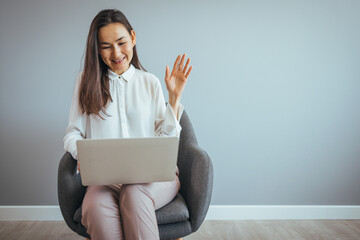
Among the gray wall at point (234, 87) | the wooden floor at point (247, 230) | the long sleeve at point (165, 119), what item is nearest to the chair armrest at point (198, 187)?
the long sleeve at point (165, 119)

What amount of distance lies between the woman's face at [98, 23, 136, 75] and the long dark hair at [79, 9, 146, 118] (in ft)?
0.07

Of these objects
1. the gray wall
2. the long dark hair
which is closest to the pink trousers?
the long dark hair

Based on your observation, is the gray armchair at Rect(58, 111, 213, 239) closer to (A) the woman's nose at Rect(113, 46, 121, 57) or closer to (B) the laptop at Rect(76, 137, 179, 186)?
(B) the laptop at Rect(76, 137, 179, 186)

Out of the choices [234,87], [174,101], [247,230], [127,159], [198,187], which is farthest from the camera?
[234,87]

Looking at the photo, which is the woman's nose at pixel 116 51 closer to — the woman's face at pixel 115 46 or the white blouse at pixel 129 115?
the woman's face at pixel 115 46

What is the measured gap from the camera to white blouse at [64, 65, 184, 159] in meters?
1.50

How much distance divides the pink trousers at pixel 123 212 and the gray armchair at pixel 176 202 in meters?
0.08

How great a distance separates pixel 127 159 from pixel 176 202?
0.37 metres

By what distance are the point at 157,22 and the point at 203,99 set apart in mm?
567

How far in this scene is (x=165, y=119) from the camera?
1505 millimetres

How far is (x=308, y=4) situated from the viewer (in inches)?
84.7

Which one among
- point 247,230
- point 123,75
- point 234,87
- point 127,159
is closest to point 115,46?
point 123,75

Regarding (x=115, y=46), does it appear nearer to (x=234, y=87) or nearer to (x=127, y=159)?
(x=127, y=159)

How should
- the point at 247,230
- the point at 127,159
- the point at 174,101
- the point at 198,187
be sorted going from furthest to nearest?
the point at 247,230 → the point at 174,101 → the point at 198,187 → the point at 127,159
